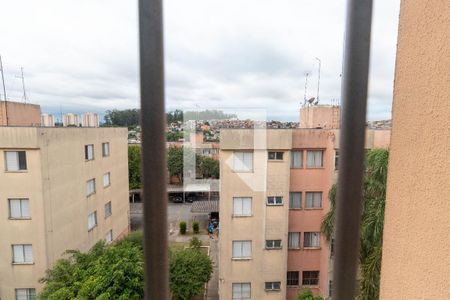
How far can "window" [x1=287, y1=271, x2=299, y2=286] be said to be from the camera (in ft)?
32.6

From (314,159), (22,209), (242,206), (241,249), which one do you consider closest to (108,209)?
(22,209)

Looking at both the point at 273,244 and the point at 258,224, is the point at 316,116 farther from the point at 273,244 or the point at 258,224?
the point at 273,244

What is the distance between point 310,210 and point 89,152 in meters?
8.68

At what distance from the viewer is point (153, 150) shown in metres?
0.56

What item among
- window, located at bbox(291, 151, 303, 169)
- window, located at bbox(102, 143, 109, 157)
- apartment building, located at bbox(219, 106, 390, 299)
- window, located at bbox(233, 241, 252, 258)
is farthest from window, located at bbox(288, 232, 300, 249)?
window, located at bbox(102, 143, 109, 157)

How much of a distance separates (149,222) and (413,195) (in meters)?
0.55

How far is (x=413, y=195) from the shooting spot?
0.60 meters

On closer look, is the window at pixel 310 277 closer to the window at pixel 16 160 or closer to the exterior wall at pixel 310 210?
the exterior wall at pixel 310 210

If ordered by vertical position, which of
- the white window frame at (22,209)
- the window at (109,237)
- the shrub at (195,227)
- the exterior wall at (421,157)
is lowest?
the shrub at (195,227)

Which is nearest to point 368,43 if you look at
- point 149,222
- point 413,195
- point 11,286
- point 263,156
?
point 413,195

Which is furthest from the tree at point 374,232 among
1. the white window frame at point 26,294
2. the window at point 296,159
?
the white window frame at point 26,294

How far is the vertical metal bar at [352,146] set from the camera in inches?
21.4

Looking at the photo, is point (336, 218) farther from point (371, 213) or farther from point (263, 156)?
point (263, 156)

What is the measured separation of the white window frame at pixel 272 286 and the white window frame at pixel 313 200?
2714 millimetres
